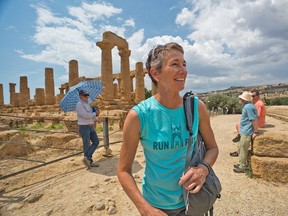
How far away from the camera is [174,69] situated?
1.56m

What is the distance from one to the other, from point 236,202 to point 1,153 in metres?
7.51

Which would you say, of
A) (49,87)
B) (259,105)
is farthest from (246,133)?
(49,87)

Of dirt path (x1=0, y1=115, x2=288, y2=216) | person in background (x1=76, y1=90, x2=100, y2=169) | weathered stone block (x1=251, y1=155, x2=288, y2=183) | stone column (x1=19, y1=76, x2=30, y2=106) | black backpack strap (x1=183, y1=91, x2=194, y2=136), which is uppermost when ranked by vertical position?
stone column (x1=19, y1=76, x2=30, y2=106)

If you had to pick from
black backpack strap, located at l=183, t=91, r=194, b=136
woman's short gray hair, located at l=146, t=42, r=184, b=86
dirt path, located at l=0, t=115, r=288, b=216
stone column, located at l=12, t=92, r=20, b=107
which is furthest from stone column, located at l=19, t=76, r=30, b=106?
black backpack strap, located at l=183, t=91, r=194, b=136

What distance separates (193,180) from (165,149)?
0.27 m

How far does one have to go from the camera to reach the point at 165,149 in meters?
1.54

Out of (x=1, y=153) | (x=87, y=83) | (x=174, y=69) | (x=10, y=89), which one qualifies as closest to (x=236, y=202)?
(x=174, y=69)

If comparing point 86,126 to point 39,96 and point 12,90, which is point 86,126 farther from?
point 12,90

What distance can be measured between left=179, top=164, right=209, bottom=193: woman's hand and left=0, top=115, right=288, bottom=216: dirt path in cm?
240

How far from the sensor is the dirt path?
3637 millimetres

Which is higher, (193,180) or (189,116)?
(189,116)

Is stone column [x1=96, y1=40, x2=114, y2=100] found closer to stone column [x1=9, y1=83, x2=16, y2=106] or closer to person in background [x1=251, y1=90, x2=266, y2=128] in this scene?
person in background [x1=251, y1=90, x2=266, y2=128]

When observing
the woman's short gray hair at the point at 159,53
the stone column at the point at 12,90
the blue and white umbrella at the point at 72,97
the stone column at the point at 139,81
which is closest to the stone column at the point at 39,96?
the stone column at the point at 12,90

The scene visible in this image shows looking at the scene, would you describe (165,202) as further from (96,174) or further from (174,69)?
(96,174)
